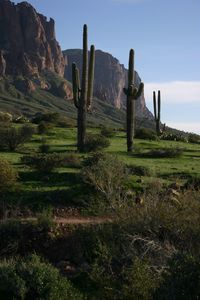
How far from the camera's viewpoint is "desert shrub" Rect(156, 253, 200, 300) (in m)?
9.62

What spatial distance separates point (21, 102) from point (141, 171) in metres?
122

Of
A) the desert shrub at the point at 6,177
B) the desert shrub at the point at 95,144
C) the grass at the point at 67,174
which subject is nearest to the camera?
the grass at the point at 67,174

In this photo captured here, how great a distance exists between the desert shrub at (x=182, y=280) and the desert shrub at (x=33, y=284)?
2416 millimetres

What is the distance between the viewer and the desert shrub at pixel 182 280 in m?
9.62

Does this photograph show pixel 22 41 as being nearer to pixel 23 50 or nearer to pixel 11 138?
pixel 23 50

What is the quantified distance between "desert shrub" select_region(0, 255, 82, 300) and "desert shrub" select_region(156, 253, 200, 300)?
2416 mm

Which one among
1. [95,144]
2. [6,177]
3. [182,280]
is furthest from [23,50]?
[182,280]

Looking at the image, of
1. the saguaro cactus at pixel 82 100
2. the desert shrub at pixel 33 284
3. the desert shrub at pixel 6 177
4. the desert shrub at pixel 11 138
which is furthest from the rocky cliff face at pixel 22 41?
the desert shrub at pixel 33 284

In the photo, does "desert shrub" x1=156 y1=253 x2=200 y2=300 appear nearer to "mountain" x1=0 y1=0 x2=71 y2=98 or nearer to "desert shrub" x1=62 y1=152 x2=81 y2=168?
"desert shrub" x1=62 y1=152 x2=81 y2=168

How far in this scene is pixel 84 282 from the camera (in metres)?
13.7

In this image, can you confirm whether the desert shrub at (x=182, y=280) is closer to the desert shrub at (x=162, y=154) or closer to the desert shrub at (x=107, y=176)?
the desert shrub at (x=107, y=176)

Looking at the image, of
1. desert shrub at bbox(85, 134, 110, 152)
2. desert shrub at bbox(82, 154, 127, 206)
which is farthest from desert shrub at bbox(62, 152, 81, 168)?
desert shrub at bbox(85, 134, 110, 152)

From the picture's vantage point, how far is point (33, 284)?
11.7 m

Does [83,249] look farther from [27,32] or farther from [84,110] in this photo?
[27,32]
